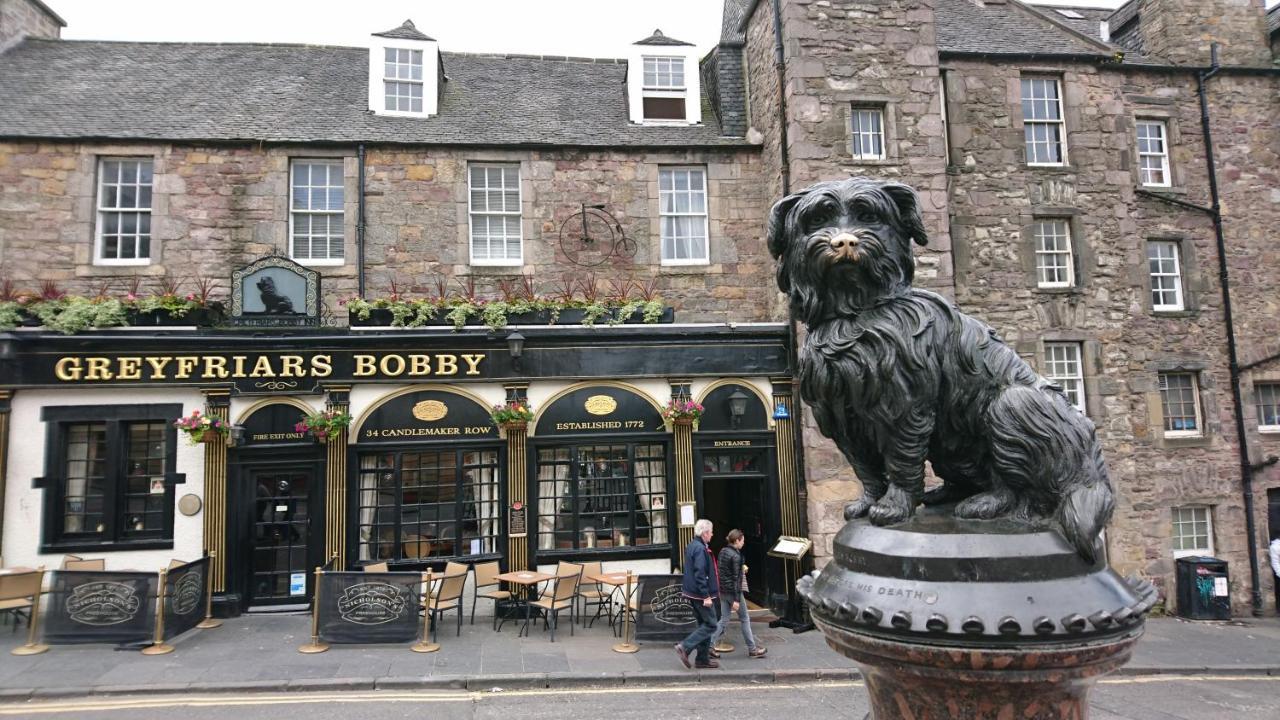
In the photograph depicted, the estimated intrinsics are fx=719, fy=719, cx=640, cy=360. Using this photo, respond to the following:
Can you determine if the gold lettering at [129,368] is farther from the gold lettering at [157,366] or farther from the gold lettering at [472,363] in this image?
the gold lettering at [472,363]

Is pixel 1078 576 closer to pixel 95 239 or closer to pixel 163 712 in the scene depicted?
pixel 163 712

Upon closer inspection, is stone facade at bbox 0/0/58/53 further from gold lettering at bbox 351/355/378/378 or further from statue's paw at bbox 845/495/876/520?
statue's paw at bbox 845/495/876/520

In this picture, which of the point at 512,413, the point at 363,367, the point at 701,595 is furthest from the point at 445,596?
the point at 363,367

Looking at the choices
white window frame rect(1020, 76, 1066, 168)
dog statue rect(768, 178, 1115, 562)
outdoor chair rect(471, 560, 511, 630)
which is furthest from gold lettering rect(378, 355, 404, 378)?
white window frame rect(1020, 76, 1066, 168)

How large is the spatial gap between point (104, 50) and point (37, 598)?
38.3 ft

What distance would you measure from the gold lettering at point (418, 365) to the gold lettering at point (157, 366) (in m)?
3.73

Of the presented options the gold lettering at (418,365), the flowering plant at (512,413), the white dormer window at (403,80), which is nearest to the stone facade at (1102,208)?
the flowering plant at (512,413)

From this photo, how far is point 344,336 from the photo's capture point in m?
11.7

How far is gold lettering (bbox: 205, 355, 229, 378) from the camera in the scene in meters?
11.5

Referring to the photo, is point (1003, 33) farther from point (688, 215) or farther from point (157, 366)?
point (157, 366)

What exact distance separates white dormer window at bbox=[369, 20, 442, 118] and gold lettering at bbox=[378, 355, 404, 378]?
16.9 feet

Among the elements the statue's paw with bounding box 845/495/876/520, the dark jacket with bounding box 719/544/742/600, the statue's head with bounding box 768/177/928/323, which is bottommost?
the dark jacket with bounding box 719/544/742/600

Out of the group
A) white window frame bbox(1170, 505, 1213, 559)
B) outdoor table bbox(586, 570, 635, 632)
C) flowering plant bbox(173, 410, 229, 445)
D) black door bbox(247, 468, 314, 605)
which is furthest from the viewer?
white window frame bbox(1170, 505, 1213, 559)

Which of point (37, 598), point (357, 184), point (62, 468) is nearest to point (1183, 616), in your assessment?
point (357, 184)
